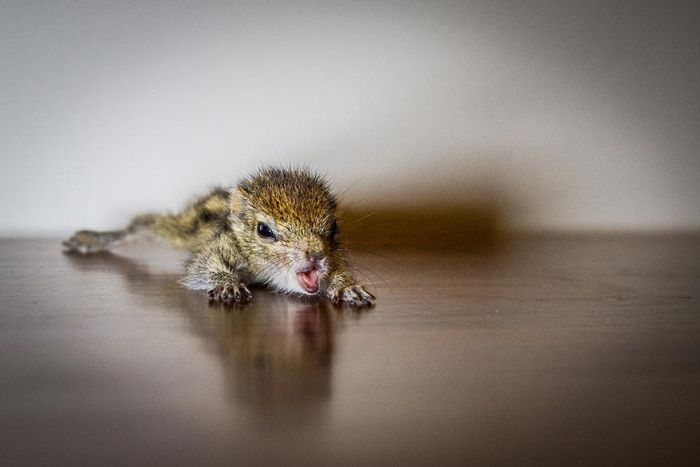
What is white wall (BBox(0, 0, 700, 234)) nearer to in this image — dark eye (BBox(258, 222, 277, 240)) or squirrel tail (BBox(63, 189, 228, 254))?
squirrel tail (BBox(63, 189, 228, 254))

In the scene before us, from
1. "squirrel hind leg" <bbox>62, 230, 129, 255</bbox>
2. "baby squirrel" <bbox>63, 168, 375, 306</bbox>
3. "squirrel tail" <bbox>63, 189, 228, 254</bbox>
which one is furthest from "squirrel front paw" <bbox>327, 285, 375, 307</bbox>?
"squirrel hind leg" <bbox>62, 230, 129, 255</bbox>

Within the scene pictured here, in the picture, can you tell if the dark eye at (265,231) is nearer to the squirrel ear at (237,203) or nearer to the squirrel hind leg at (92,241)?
the squirrel ear at (237,203)

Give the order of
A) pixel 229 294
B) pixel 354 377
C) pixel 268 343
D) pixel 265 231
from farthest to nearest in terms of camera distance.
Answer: pixel 265 231 < pixel 229 294 < pixel 268 343 < pixel 354 377

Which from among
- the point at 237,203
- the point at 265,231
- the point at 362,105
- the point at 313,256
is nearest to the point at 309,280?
the point at 313,256

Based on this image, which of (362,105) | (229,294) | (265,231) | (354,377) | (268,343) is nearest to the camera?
(354,377)

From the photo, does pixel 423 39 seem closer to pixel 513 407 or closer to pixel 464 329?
pixel 464 329

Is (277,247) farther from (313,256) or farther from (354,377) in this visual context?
(354,377)

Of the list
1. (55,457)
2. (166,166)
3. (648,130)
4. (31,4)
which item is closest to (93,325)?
(55,457)
